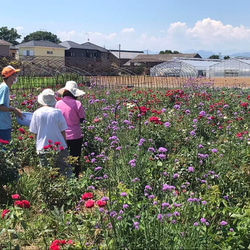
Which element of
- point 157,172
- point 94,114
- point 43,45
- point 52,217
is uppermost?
point 43,45

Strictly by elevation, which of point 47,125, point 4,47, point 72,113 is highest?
point 4,47

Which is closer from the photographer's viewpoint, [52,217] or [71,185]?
[52,217]

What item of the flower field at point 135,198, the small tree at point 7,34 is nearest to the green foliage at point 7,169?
the flower field at point 135,198

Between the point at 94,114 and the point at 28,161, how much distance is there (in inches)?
73.5

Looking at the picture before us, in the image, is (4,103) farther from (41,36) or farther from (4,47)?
(41,36)

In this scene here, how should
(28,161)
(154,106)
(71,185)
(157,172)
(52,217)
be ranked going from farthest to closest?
1. (154,106)
2. (28,161)
3. (157,172)
4. (71,185)
5. (52,217)

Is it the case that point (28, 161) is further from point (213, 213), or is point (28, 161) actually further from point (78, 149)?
point (213, 213)

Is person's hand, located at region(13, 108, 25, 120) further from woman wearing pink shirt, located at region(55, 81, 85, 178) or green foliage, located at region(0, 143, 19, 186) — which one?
green foliage, located at region(0, 143, 19, 186)

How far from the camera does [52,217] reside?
10.3 ft

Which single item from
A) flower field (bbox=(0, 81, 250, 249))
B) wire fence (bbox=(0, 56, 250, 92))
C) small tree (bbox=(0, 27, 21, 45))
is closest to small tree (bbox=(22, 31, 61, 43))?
small tree (bbox=(0, 27, 21, 45))

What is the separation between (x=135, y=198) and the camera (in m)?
2.97

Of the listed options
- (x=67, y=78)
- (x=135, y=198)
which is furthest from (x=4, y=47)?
(x=135, y=198)

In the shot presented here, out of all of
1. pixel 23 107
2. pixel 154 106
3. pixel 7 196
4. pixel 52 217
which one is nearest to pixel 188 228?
pixel 52 217

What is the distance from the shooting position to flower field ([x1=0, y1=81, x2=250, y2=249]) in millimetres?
→ 2449
